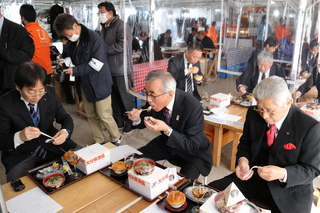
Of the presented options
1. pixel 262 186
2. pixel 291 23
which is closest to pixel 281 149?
pixel 262 186

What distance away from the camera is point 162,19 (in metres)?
4.11

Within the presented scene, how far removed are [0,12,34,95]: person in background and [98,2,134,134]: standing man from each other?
106cm

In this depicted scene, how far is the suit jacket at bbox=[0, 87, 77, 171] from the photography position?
1.82 meters

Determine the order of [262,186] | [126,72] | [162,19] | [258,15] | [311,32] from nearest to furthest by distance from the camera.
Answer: [262,186]
[311,32]
[258,15]
[126,72]
[162,19]

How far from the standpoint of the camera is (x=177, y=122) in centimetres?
193

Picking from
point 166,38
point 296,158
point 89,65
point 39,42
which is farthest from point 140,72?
point 296,158

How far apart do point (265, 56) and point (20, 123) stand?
2518 mm

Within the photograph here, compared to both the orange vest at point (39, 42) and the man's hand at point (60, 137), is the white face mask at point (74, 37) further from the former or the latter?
the man's hand at point (60, 137)

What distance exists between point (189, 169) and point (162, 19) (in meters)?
2.85

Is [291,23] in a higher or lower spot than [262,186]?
higher

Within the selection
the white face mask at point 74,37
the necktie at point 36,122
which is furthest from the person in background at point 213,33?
the necktie at point 36,122

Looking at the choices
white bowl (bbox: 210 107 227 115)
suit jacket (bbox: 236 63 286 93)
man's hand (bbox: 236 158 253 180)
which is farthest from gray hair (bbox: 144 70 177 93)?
suit jacket (bbox: 236 63 286 93)

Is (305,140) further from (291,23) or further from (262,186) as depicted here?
(291,23)

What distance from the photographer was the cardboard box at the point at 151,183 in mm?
1318
